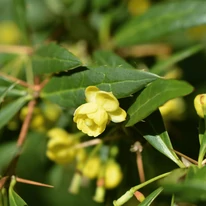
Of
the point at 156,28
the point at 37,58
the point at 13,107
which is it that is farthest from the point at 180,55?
the point at 13,107

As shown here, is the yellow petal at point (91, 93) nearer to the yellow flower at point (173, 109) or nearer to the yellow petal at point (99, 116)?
the yellow petal at point (99, 116)

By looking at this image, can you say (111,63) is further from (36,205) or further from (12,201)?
(36,205)

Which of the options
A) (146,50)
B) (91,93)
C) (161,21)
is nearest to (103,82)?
(91,93)

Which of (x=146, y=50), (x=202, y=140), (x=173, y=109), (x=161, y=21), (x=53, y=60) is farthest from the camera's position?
(x=146, y=50)

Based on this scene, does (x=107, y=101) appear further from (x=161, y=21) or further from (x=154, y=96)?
(x=161, y=21)

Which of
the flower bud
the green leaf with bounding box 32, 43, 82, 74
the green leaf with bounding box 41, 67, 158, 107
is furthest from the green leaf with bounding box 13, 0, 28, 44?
the flower bud

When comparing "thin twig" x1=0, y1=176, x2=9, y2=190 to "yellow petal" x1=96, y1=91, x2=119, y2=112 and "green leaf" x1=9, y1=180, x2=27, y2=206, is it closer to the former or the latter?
"green leaf" x1=9, y1=180, x2=27, y2=206
